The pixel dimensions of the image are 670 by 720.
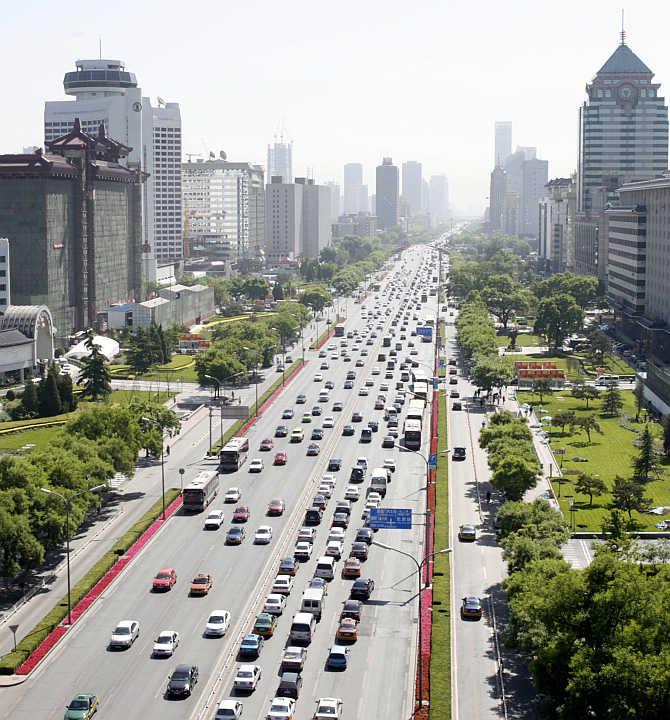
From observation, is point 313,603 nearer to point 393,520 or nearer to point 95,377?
point 393,520

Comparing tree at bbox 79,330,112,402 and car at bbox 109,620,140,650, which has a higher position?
tree at bbox 79,330,112,402

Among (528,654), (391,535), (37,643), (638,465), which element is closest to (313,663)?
(528,654)

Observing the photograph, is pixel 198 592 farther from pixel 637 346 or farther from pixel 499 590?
pixel 637 346

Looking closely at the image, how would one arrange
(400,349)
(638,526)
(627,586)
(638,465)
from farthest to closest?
1. (400,349)
2. (638,465)
3. (638,526)
4. (627,586)

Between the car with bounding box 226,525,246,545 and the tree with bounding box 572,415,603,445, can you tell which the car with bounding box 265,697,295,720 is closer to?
the car with bounding box 226,525,246,545

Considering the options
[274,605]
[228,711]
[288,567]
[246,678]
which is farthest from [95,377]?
[228,711]

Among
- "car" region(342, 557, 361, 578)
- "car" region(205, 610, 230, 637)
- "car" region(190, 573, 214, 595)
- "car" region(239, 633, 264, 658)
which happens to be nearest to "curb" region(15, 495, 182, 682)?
"car" region(190, 573, 214, 595)
